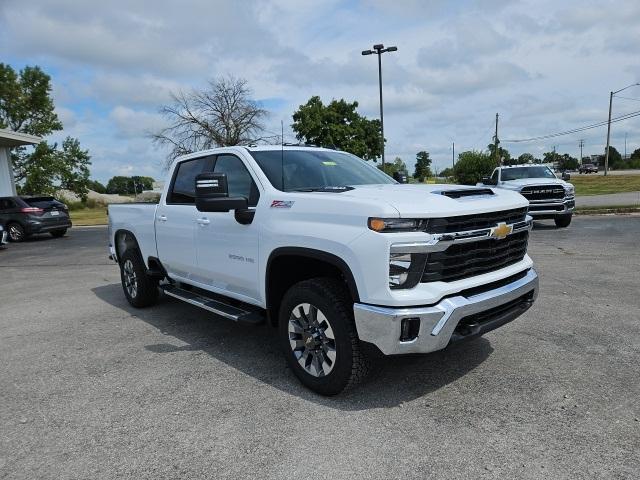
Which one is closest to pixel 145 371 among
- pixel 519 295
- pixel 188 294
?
pixel 188 294

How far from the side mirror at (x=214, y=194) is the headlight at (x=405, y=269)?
147cm

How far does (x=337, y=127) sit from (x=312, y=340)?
43530mm

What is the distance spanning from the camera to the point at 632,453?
2.73 metres

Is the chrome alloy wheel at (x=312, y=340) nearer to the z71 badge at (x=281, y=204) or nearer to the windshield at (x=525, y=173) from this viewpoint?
the z71 badge at (x=281, y=204)

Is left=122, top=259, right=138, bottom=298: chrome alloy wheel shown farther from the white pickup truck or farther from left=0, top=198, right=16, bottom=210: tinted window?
left=0, top=198, right=16, bottom=210: tinted window

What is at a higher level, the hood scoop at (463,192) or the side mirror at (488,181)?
the hood scoop at (463,192)

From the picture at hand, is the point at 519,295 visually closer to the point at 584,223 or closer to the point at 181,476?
the point at 181,476

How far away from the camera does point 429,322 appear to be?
3.06 m

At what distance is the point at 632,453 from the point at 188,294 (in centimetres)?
399

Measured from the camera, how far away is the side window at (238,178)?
4.22 m

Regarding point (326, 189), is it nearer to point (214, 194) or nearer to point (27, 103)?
point (214, 194)

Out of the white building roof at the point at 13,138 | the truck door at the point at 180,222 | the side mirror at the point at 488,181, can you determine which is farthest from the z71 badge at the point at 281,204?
the white building roof at the point at 13,138

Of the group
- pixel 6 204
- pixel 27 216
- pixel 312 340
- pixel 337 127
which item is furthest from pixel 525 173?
pixel 337 127

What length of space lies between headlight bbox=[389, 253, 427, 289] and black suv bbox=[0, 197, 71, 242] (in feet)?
56.0
